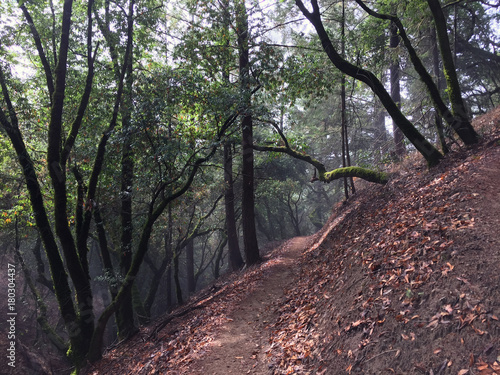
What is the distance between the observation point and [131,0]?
8438mm

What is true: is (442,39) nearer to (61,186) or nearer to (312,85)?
(312,85)

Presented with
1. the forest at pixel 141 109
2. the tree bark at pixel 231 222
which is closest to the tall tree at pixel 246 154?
the forest at pixel 141 109

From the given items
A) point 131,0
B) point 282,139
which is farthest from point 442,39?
point 131,0

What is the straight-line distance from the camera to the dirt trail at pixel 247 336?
220 inches

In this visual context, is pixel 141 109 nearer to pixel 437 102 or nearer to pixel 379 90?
pixel 379 90

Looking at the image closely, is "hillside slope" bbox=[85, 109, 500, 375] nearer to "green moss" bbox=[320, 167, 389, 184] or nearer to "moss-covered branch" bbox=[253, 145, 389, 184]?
"green moss" bbox=[320, 167, 389, 184]

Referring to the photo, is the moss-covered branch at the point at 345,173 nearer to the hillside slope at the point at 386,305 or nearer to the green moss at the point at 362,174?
the green moss at the point at 362,174

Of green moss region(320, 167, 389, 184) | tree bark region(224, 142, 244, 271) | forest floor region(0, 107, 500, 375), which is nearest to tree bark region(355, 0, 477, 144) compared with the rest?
forest floor region(0, 107, 500, 375)

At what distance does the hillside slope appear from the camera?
3.51 m

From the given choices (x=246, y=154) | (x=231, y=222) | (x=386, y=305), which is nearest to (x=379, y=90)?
(x=246, y=154)

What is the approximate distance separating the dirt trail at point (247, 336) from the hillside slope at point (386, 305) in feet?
0.09

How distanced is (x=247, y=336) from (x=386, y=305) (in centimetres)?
348

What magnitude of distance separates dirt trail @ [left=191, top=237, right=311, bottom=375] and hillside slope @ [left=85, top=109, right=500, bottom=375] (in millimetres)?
29

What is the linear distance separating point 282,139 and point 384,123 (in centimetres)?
1063
